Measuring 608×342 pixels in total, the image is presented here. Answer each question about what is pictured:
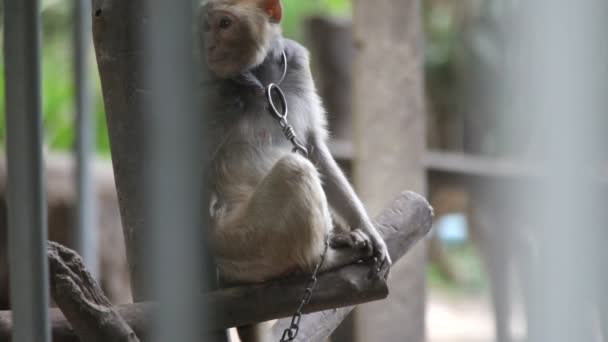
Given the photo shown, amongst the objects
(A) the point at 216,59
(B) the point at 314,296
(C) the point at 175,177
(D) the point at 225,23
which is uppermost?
(D) the point at 225,23

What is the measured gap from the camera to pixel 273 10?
128 inches

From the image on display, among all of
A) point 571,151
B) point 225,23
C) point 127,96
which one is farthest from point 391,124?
point 571,151

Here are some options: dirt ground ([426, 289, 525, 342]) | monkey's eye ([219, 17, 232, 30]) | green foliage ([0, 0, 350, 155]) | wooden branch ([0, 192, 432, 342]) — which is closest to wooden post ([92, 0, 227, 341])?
wooden branch ([0, 192, 432, 342])

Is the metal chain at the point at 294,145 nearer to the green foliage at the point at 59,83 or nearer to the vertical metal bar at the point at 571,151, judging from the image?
the vertical metal bar at the point at 571,151

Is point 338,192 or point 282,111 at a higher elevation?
point 282,111

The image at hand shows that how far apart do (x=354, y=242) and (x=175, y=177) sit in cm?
166

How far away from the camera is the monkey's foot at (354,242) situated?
9.29ft

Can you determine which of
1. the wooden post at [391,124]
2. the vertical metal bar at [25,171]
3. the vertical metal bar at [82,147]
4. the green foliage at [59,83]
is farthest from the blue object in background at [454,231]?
the vertical metal bar at [25,171]

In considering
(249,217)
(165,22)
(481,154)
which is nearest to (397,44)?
(249,217)

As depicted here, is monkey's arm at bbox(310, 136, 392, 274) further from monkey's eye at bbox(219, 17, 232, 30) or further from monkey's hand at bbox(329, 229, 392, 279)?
monkey's eye at bbox(219, 17, 232, 30)

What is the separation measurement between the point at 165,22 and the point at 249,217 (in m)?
1.66

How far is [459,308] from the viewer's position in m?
12.4

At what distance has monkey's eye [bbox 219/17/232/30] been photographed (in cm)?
309

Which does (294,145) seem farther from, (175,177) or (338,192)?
(175,177)
